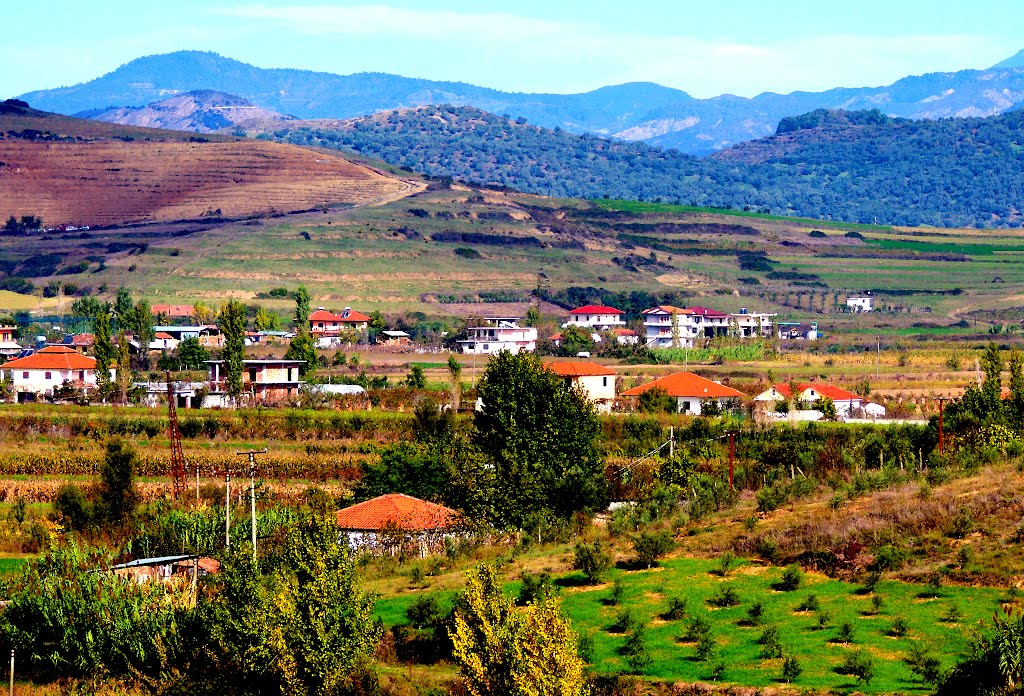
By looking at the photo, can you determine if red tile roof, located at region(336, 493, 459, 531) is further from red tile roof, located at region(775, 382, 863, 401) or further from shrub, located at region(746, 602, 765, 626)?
red tile roof, located at region(775, 382, 863, 401)

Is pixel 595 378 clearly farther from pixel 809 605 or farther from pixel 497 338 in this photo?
pixel 809 605

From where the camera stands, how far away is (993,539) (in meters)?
36.9

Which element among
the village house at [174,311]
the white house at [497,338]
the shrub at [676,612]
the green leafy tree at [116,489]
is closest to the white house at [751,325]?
the white house at [497,338]

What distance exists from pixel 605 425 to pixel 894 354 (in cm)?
5120

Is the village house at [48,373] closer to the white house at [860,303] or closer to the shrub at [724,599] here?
the shrub at [724,599]

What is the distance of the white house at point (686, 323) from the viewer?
462 feet

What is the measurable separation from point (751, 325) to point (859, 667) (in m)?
122

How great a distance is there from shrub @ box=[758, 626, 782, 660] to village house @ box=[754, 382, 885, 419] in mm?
45283

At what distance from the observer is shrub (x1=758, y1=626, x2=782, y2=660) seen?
102 ft

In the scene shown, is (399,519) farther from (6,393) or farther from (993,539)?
(6,393)

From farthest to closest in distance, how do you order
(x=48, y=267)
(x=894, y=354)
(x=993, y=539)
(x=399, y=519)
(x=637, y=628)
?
(x=48, y=267) → (x=894, y=354) → (x=399, y=519) → (x=993, y=539) → (x=637, y=628)

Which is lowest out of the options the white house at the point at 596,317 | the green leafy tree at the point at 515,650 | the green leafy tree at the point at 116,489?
the white house at the point at 596,317

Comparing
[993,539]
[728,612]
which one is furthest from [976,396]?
[728,612]

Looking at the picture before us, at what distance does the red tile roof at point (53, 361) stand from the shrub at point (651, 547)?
201ft
